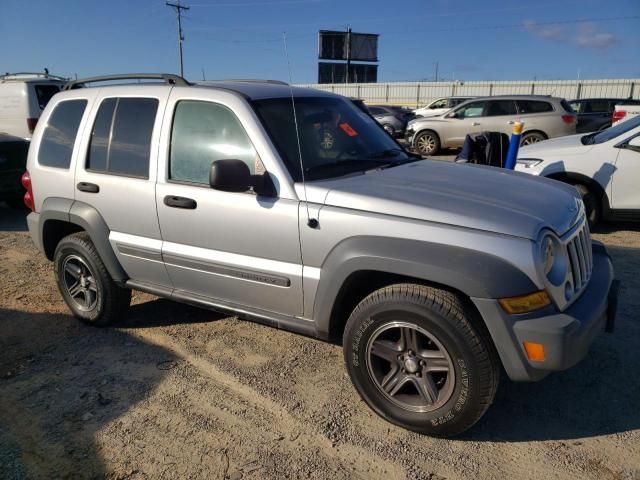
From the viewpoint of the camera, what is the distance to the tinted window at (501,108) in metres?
13.4

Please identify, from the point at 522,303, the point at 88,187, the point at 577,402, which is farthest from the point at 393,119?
the point at 522,303

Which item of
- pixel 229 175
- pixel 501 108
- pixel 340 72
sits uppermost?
pixel 340 72

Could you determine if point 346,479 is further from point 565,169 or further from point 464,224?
point 565,169

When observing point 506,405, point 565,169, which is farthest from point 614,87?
point 506,405

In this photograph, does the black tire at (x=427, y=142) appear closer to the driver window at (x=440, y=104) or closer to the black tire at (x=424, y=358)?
the driver window at (x=440, y=104)

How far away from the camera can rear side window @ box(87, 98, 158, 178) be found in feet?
11.9

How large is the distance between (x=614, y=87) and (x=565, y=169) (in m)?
30.6

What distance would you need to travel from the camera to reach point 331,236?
284cm

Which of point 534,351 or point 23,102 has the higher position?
point 23,102

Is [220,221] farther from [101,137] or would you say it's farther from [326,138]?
[101,137]

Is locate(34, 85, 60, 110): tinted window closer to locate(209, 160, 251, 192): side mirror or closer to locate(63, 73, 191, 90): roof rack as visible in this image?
locate(63, 73, 191, 90): roof rack

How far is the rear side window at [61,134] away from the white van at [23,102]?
7.44 m

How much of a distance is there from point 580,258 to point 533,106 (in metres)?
11.6

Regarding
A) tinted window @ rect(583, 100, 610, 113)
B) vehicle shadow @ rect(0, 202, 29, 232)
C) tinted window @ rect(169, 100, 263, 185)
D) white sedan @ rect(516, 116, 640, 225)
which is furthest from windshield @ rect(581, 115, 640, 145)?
tinted window @ rect(583, 100, 610, 113)
